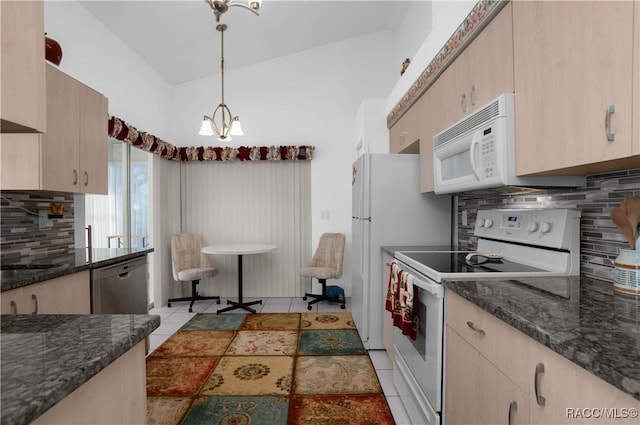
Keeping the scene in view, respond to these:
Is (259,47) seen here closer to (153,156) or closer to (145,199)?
(153,156)

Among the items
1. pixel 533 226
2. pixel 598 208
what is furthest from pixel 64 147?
pixel 598 208

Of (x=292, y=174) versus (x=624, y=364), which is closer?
(x=624, y=364)

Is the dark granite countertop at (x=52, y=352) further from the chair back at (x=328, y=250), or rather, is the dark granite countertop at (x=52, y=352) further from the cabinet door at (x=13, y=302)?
the chair back at (x=328, y=250)

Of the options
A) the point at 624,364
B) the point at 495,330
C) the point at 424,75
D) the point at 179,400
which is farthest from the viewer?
the point at 424,75

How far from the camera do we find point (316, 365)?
101 inches

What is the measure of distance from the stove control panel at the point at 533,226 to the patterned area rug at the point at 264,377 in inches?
50.8

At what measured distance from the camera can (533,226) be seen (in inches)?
→ 66.5

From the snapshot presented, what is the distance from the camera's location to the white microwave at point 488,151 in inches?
59.1

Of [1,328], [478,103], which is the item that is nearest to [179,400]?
[1,328]

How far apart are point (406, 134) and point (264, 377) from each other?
7.70ft

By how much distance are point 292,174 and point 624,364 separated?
404cm

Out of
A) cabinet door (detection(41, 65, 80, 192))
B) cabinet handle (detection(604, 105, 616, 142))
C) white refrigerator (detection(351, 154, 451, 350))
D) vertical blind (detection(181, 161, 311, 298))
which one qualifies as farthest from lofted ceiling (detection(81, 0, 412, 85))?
cabinet handle (detection(604, 105, 616, 142))

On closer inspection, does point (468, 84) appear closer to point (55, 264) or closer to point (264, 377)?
point (264, 377)

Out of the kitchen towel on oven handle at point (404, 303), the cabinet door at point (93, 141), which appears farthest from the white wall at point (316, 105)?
the kitchen towel on oven handle at point (404, 303)
